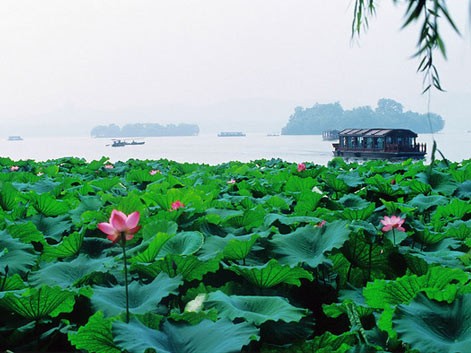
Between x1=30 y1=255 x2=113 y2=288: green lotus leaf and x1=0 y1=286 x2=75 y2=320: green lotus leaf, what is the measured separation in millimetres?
206

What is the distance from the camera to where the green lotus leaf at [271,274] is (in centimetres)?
134

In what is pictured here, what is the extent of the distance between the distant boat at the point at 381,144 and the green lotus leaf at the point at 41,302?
3054cm

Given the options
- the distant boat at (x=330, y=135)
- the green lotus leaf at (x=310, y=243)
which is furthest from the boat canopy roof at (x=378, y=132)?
the distant boat at (x=330, y=135)

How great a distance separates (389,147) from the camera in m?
31.0

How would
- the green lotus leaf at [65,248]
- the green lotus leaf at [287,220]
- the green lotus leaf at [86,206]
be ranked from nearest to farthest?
the green lotus leaf at [65,248] → the green lotus leaf at [287,220] → the green lotus leaf at [86,206]

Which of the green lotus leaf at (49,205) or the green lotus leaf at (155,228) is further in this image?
the green lotus leaf at (49,205)

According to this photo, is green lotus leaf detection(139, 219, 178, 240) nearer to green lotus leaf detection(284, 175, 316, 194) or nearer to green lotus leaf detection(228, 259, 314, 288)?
green lotus leaf detection(228, 259, 314, 288)

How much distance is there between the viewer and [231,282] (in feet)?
4.57

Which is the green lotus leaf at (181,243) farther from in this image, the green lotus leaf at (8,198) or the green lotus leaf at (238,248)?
the green lotus leaf at (8,198)

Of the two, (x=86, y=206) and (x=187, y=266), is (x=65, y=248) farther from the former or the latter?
(x=86, y=206)

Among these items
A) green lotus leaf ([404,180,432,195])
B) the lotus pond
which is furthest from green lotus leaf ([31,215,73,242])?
green lotus leaf ([404,180,432,195])

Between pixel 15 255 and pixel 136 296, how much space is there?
53 cm

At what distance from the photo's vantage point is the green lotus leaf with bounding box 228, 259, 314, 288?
1.34 m

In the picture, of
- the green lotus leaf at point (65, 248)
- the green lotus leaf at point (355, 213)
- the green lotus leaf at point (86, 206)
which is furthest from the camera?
the green lotus leaf at point (86, 206)
